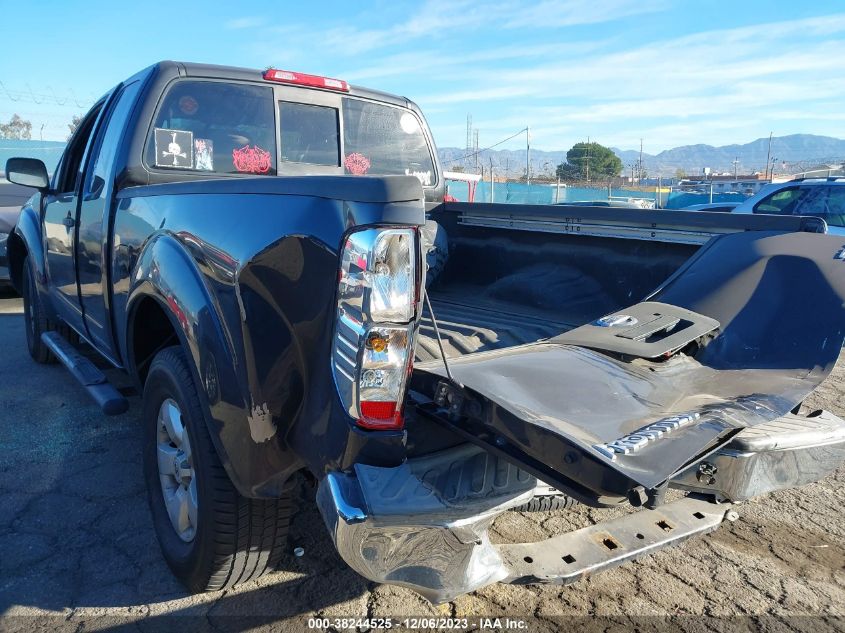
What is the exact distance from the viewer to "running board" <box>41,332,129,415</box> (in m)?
3.37

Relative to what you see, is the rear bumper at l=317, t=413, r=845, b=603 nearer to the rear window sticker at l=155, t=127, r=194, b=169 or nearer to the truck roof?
the rear window sticker at l=155, t=127, r=194, b=169

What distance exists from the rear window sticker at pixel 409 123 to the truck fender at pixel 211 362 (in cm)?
233

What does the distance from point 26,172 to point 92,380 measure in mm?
1592

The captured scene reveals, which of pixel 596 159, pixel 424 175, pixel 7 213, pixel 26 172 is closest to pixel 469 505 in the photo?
pixel 424 175

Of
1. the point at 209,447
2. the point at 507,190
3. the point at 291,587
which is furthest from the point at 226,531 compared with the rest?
the point at 507,190

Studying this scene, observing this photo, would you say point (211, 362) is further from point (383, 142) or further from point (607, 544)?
point (383, 142)

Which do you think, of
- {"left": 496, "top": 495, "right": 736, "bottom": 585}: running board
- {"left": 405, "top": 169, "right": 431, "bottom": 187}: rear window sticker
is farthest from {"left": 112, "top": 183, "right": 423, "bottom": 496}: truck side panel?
{"left": 405, "top": 169, "right": 431, "bottom": 187}: rear window sticker

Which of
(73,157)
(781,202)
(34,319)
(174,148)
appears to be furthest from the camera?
(781,202)

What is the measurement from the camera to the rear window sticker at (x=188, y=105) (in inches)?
139

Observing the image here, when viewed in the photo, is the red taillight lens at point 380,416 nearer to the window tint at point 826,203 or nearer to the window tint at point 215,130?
the window tint at point 215,130

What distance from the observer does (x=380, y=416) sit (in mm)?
1803

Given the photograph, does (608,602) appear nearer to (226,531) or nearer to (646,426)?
(646,426)

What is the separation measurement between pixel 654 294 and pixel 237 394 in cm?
169

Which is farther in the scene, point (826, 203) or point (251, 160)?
point (826, 203)
